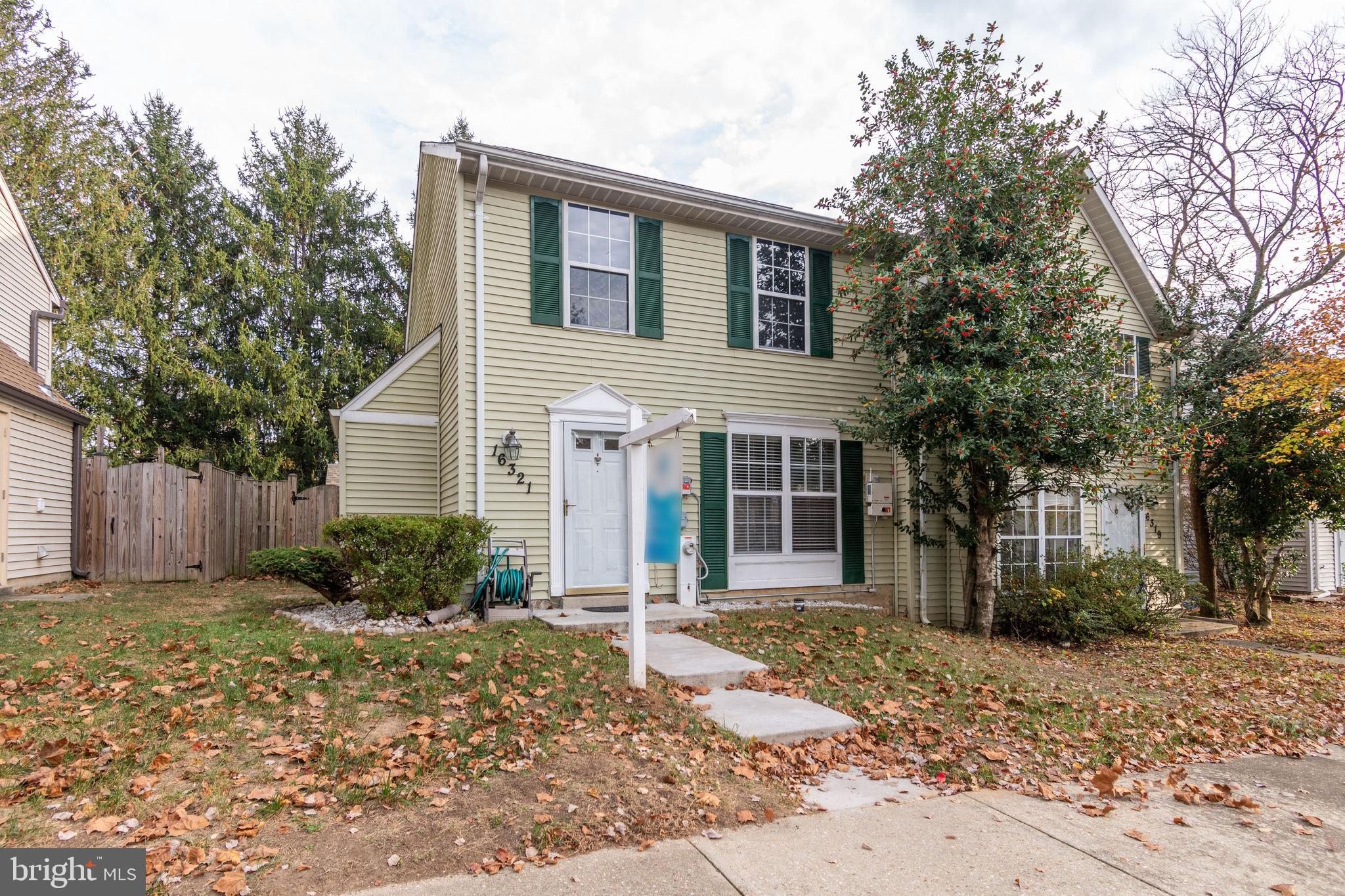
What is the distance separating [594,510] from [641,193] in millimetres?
3898

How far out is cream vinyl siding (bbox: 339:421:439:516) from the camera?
941 centimetres

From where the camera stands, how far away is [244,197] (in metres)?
21.5

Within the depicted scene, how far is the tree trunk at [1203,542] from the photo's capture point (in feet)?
39.4

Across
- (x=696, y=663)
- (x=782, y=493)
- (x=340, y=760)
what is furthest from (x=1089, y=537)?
(x=340, y=760)

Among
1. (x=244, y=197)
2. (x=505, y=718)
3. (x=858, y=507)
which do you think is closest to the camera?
(x=505, y=718)

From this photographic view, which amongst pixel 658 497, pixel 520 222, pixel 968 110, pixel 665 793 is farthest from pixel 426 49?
pixel 665 793

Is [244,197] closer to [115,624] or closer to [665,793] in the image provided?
[115,624]

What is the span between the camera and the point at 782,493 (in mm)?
9438

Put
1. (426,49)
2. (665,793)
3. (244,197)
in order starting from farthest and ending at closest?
1. (244,197)
2. (426,49)
3. (665,793)

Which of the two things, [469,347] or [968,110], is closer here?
[469,347]

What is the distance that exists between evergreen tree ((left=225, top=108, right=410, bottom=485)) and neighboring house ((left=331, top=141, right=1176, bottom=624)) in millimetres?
9779

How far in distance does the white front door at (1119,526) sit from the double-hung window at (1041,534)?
656 mm

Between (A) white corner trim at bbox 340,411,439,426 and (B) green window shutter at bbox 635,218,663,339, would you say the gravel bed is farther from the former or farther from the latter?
(B) green window shutter at bbox 635,218,663,339

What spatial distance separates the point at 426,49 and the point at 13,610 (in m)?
11.0
